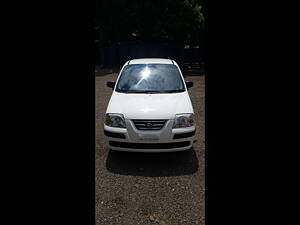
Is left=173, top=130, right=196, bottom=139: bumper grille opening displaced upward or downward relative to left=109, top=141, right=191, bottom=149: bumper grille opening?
upward

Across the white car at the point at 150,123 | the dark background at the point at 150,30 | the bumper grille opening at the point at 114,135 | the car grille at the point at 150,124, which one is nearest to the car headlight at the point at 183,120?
the white car at the point at 150,123

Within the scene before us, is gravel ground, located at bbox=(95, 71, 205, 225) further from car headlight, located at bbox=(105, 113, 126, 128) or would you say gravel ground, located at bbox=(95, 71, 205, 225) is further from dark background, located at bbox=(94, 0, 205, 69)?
dark background, located at bbox=(94, 0, 205, 69)

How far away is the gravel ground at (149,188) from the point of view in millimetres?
3295

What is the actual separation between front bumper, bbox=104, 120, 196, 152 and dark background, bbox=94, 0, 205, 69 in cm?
1687

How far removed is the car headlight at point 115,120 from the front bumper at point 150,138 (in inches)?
2.6

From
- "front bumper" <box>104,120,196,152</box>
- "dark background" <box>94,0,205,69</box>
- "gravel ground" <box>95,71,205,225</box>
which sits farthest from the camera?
"dark background" <box>94,0,205,69</box>

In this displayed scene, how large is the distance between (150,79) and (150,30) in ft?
56.4

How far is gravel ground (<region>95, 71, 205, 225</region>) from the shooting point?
329cm

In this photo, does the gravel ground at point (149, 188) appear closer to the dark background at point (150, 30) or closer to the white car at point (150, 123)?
the white car at point (150, 123)

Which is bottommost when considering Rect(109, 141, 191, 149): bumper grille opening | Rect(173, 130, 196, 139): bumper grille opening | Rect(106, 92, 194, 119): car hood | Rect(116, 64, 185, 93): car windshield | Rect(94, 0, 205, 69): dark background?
Rect(109, 141, 191, 149): bumper grille opening

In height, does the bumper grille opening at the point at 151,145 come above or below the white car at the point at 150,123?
below

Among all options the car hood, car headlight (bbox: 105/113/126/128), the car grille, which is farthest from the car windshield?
the car grille
